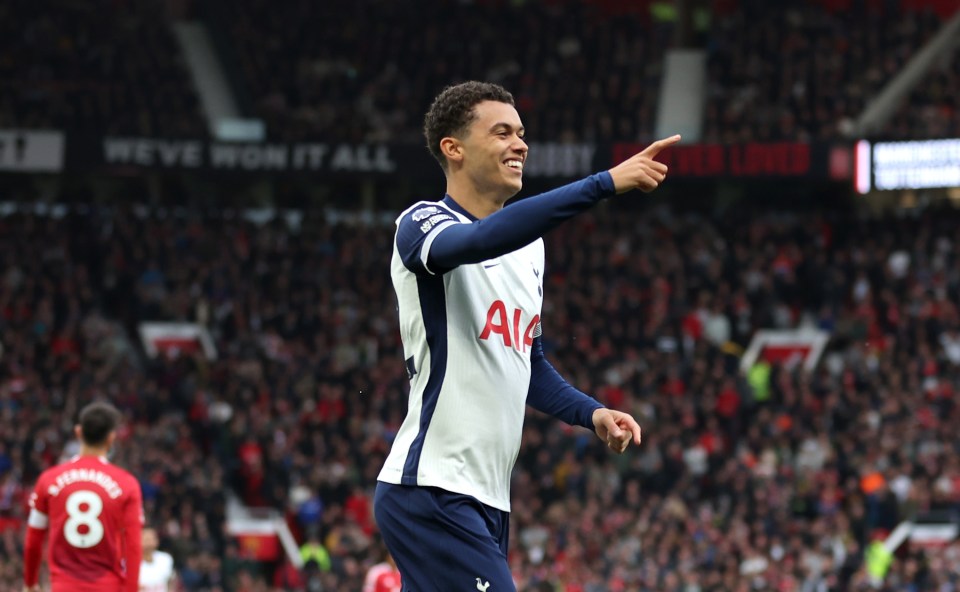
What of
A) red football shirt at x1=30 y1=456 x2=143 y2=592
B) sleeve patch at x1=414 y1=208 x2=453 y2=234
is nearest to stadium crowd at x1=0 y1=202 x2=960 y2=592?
red football shirt at x1=30 y1=456 x2=143 y2=592

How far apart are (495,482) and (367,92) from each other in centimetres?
2321

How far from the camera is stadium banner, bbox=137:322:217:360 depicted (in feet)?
79.6

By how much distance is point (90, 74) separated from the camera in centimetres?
2648

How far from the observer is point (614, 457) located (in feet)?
67.5

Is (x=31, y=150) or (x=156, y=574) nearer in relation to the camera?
(x=156, y=574)

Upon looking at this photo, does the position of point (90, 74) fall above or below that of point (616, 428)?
above

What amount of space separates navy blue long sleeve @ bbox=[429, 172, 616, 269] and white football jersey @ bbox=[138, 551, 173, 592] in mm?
7009

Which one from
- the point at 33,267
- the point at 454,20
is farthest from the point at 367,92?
the point at 33,267

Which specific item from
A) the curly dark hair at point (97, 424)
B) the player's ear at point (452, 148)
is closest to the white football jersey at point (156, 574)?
the curly dark hair at point (97, 424)

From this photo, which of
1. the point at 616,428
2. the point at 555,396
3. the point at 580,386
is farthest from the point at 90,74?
the point at 616,428

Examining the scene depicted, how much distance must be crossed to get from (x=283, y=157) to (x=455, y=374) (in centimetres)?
2205

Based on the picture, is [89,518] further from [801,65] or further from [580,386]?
[801,65]

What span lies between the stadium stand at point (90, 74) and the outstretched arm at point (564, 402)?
21924 mm

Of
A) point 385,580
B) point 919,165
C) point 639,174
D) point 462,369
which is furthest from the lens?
point 919,165
